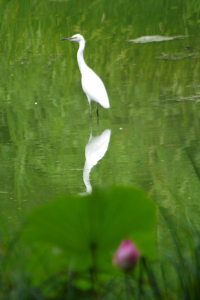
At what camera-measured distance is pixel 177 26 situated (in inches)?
294

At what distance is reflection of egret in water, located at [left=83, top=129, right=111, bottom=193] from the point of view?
2.64 meters

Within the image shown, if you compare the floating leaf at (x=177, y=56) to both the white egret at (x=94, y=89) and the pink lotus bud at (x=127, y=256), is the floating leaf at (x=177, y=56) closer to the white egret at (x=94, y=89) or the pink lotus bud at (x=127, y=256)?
the white egret at (x=94, y=89)

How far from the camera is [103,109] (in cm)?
414

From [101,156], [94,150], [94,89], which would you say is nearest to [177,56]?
[94,89]

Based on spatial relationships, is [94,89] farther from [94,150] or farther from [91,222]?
[91,222]

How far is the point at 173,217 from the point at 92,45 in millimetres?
5159

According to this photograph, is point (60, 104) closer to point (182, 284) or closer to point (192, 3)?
point (182, 284)

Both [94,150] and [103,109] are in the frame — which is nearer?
[94,150]

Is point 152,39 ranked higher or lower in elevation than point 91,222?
higher

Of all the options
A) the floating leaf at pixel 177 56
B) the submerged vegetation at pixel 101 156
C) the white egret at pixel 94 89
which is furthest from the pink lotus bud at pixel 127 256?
the floating leaf at pixel 177 56

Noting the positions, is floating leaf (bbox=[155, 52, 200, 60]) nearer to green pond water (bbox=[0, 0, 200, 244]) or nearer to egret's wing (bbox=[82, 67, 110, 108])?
green pond water (bbox=[0, 0, 200, 244])

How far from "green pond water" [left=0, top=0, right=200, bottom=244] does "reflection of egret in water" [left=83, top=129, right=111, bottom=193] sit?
0.8 inches

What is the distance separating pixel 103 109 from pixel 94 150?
1209 millimetres

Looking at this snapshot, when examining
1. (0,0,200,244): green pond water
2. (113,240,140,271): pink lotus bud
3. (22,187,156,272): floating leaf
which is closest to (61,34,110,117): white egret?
(0,0,200,244): green pond water
